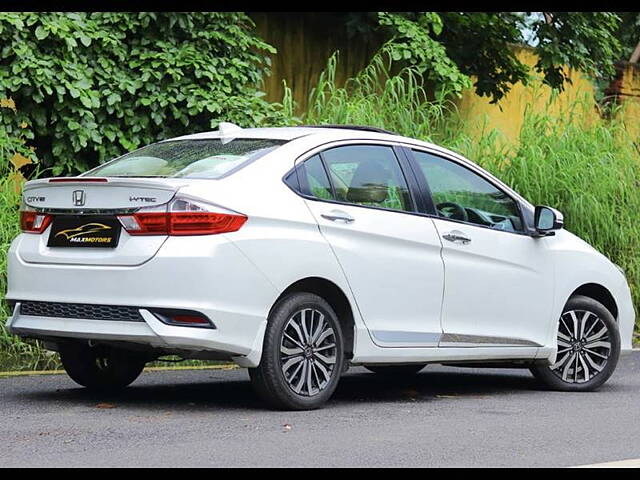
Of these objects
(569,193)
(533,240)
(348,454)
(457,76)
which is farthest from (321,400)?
(457,76)

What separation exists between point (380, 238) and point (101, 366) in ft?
6.64

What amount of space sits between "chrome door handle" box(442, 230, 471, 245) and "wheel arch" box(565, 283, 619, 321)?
1315 millimetres

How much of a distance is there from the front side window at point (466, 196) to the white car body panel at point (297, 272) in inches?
3.7

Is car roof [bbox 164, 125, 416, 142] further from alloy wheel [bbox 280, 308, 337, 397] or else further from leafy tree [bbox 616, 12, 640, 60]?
leafy tree [bbox 616, 12, 640, 60]

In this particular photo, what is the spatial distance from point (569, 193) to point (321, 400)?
22.7 feet

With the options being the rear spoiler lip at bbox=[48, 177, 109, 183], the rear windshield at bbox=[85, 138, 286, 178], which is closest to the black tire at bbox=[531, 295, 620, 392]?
the rear windshield at bbox=[85, 138, 286, 178]

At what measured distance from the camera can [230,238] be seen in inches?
293

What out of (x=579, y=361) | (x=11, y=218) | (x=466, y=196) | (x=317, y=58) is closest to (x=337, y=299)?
(x=466, y=196)

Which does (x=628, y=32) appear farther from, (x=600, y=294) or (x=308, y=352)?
(x=308, y=352)

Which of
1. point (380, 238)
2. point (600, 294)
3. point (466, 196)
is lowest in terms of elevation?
point (600, 294)

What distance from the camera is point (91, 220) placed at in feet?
25.1

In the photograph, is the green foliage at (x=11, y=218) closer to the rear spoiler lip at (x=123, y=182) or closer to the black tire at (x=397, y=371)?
the black tire at (x=397, y=371)

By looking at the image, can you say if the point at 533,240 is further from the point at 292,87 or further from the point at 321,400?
the point at 292,87

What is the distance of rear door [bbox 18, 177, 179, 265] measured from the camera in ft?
24.4
